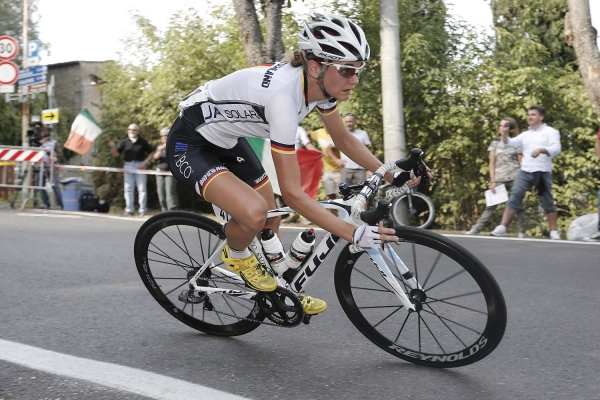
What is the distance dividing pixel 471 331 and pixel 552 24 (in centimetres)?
2664

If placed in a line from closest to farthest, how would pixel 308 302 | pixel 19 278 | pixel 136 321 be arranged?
pixel 308 302 → pixel 136 321 → pixel 19 278

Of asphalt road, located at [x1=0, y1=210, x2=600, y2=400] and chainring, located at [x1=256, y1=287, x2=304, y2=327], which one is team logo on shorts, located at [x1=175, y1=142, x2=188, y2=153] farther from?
asphalt road, located at [x1=0, y1=210, x2=600, y2=400]

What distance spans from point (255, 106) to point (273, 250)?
0.82 meters

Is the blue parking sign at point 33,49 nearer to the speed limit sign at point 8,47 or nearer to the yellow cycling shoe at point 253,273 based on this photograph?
the speed limit sign at point 8,47

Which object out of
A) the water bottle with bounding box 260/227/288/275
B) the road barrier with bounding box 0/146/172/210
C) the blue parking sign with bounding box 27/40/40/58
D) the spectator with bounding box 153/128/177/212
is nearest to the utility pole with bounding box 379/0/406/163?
the spectator with bounding box 153/128/177/212

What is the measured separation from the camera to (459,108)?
1571cm

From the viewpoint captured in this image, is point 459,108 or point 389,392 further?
point 459,108

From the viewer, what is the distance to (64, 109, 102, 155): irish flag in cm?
1566

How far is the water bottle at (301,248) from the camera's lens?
155 inches

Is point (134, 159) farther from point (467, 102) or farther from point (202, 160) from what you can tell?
point (202, 160)

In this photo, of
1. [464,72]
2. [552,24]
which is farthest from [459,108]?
[552,24]

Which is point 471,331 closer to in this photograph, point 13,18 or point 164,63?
point 164,63

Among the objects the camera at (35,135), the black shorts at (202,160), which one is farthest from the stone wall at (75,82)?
the black shorts at (202,160)

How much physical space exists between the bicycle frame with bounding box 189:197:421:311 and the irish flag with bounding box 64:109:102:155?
12029 mm
